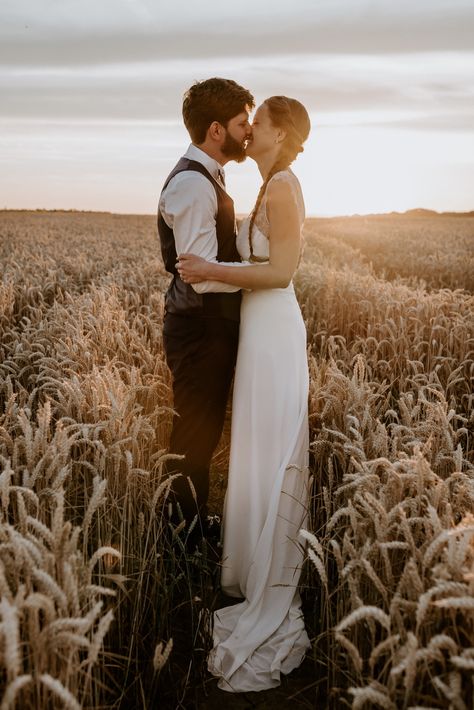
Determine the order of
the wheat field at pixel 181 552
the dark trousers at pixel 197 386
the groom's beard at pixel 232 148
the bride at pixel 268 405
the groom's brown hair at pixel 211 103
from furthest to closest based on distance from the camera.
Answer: the dark trousers at pixel 197 386 < the groom's beard at pixel 232 148 < the groom's brown hair at pixel 211 103 < the bride at pixel 268 405 < the wheat field at pixel 181 552

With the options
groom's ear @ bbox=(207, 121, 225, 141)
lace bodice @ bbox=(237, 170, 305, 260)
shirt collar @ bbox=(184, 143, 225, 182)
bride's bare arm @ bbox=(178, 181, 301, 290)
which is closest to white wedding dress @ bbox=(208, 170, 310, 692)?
lace bodice @ bbox=(237, 170, 305, 260)

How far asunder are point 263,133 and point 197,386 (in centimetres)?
147

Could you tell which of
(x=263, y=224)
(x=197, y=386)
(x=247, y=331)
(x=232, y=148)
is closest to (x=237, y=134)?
(x=232, y=148)

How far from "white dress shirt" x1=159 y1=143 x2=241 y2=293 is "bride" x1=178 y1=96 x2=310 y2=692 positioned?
0.08 metres

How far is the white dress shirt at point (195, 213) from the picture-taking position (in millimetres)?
3168

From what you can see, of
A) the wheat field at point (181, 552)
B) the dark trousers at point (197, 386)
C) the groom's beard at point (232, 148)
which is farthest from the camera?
the dark trousers at point (197, 386)

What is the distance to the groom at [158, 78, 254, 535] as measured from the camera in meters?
3.23

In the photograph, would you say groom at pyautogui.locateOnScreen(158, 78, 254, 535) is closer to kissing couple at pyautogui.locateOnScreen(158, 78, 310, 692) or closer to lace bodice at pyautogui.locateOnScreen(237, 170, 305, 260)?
kissing couple at pyautogui.locateOnScreen(158, 78, 310, 692)

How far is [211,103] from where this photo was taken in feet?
10.8

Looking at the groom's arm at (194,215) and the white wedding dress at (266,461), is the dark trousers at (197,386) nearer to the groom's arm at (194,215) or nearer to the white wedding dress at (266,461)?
the white wedding dress at (266,461)

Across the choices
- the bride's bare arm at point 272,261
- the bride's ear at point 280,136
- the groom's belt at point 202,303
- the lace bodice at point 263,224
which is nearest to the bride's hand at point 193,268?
the bride's bare arm at point 272,261

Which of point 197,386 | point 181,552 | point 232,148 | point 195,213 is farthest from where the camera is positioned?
point 197,386

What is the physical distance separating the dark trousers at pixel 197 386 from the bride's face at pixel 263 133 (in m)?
0.98

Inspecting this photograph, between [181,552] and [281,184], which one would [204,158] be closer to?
[281,184]
